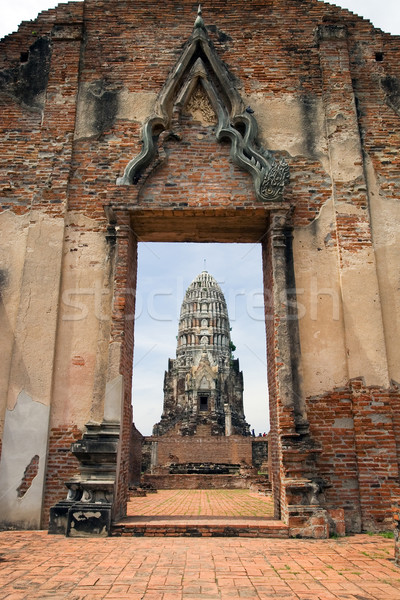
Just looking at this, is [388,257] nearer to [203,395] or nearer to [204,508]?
[204,508]

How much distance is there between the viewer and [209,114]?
8.79m

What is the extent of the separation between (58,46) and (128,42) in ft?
4.12

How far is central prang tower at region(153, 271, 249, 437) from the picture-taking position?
145 feet

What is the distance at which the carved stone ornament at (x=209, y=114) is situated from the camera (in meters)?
8.03

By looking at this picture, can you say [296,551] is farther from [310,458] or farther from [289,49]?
[289,49]

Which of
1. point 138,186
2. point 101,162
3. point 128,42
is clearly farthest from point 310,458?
point 128,42

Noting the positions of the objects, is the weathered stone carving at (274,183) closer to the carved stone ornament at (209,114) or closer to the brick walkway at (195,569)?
the carved stone ornament at (209,114)

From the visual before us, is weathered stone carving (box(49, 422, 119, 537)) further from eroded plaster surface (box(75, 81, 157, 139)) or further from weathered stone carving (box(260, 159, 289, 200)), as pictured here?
eroded plaster surface (box(75, 81, 157, 139))

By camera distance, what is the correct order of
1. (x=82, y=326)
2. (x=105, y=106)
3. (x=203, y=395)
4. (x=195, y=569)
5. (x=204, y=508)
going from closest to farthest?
(x=195, y=569), (x=82, y=326), (x=105, y=106), (x=204, y=508), (x=203, y=395)

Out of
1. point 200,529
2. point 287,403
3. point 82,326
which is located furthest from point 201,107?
point 200,529

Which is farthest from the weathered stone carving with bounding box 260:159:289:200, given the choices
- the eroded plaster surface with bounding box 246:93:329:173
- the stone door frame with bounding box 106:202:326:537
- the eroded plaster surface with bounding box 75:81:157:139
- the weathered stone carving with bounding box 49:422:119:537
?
the weathered stone carving with bounding box 49:422:119:537

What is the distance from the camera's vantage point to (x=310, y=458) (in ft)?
21.7

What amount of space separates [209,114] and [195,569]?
7129 mm

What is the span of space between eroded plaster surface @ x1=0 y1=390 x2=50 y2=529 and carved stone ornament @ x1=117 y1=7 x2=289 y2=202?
380cm
